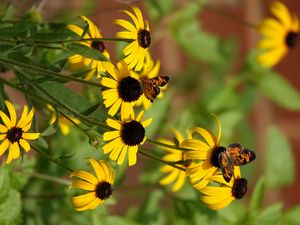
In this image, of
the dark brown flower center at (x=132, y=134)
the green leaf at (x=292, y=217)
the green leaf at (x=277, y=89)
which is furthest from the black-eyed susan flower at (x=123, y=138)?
the green leaf at (x=277, y=89)

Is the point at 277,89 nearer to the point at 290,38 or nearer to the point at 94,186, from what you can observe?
the point at 290,38

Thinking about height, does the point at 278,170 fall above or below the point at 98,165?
above

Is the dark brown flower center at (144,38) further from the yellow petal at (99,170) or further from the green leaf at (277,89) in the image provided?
the green leaf at (277,89)

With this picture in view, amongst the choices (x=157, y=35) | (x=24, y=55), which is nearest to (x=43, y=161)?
(x=24, y=55)

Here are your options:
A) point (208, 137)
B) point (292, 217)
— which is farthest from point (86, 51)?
point (292, 217)

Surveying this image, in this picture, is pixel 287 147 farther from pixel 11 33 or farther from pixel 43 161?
pixel 11 33

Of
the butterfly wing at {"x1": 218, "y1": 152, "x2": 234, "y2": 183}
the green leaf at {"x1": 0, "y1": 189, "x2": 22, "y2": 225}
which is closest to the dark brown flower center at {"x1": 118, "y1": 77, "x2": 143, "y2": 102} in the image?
the butterfly wing at {"x1": 218, "y1": 152, "x2": 234, "y2": 183}

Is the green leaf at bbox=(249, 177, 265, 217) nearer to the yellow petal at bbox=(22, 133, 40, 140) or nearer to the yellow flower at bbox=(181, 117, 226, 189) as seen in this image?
the yellow flower at bbox=(181, 117, 226, 189)
